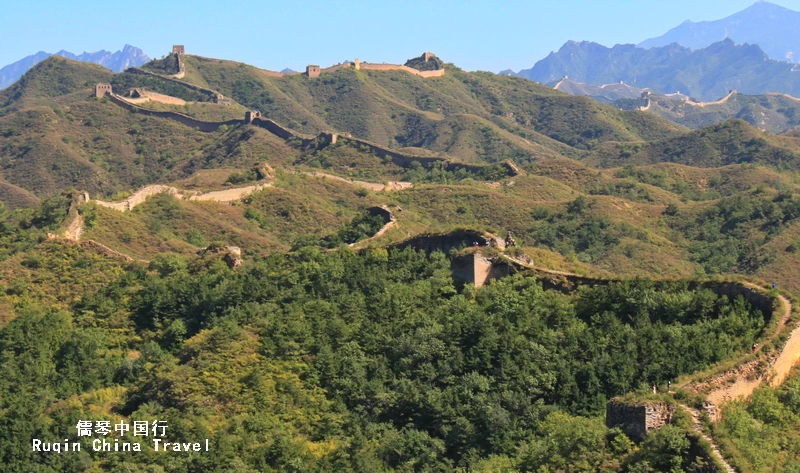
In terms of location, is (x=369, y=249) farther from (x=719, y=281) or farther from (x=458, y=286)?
(x=719, y=281)

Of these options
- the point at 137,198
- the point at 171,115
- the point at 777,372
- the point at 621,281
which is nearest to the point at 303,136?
the point at 171,115

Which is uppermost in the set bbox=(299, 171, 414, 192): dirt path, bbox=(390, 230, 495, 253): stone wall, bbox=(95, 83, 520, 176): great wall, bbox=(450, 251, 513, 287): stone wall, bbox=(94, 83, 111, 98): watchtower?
bbox=(94, 83, 111, 98): watchtower

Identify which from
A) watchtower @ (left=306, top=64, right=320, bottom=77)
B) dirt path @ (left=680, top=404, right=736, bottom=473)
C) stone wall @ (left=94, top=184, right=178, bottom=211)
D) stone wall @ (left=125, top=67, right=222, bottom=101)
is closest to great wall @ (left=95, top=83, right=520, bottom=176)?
stone wall @ (left=125, top=67, right=222, bottom=101)

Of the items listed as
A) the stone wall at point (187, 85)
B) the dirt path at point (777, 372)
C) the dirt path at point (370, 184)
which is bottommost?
the dirt path at point (777, 372)

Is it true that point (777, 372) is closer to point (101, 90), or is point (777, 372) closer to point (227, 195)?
point (227, 195)

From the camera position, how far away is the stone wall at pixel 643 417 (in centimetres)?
1941

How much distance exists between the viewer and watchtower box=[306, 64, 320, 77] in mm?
150125

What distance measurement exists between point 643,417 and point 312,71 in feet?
442

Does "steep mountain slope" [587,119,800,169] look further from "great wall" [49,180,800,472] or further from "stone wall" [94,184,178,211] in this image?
"great wall" [49,180,800,472]

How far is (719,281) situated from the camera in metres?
26.8

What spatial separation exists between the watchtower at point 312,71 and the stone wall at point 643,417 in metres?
133

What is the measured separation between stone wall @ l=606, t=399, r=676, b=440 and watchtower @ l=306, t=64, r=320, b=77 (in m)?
133

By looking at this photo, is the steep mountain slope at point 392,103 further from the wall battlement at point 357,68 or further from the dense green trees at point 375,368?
the dense green trees at point 375,368

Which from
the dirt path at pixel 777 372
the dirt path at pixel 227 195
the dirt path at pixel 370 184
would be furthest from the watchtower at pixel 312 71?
the dirt path at pixel 777 372
